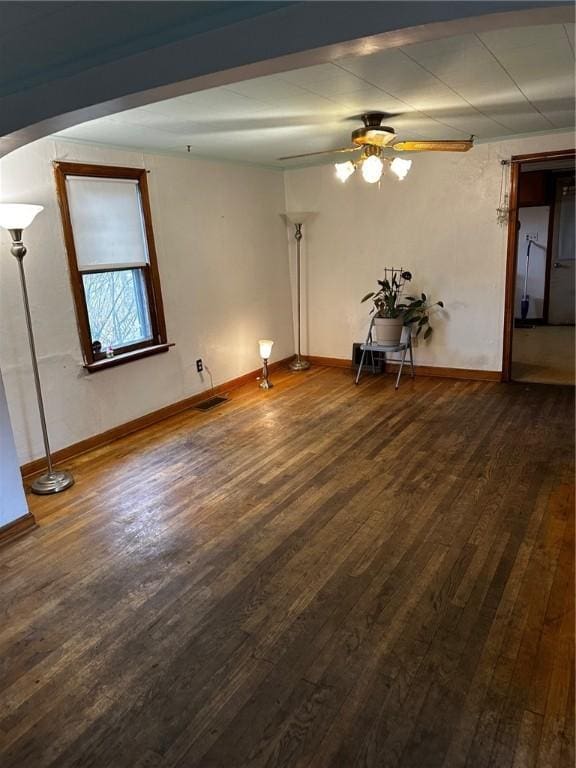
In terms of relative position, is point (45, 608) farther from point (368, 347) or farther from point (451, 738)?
point (368, 347)

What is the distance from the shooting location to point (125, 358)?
13.8 feet

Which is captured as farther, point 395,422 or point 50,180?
point 395,422

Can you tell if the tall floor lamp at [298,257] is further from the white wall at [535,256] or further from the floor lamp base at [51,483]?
the white wall at [535,256]

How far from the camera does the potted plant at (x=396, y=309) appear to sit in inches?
209

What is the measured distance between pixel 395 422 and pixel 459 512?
4.89ft

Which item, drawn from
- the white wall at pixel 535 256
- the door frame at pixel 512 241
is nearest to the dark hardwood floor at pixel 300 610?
the door frame at pixel 512 241

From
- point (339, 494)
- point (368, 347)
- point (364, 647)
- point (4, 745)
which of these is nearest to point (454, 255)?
point (368, 347)

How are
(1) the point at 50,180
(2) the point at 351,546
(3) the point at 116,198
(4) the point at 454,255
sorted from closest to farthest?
(2) the point at 351,546
(1) the point at 50,180
(3) the point at 116,198
(4) the point at 454,255

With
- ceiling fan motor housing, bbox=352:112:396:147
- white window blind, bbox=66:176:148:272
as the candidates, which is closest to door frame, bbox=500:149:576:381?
ceiling fan motor housing, bbox=352:112:396:147

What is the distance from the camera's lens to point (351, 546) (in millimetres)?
2590

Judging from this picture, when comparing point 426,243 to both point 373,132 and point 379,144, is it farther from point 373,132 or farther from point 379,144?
point 373,132

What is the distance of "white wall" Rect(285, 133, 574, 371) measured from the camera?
5.05 metres

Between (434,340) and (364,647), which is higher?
(434,340)

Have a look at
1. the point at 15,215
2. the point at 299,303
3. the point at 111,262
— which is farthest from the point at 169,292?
the point at 299,303
